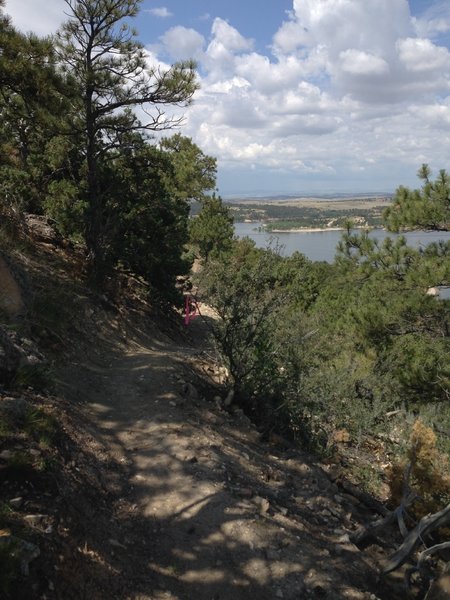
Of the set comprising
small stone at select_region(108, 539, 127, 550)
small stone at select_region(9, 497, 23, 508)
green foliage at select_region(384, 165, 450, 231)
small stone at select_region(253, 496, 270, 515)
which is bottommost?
small stone at select_region(253, 496, 270, 515)

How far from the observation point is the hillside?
11.0ft

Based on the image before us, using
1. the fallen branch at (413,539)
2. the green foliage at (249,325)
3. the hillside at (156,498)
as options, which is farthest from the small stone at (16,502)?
the green foliage at (249,325)

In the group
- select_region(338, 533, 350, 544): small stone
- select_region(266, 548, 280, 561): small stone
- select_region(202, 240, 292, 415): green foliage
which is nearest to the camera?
select_region(266, 548, 280, 561): small stone

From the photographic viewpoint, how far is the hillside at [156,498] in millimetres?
3346

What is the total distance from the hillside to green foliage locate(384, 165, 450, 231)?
632cm

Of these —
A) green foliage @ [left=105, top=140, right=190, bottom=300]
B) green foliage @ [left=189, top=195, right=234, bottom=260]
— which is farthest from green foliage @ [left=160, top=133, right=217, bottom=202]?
green foliage @ [left=105, top=140, right=190, bottom=300]

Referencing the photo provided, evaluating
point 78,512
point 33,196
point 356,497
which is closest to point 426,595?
point 356,497

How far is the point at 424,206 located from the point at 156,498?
358 inches

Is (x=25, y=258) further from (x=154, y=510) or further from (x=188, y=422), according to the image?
(x=154, y=510)

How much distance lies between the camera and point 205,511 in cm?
445

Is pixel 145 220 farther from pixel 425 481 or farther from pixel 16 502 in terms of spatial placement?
pixel 16 502

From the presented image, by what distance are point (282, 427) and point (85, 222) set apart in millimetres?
8262

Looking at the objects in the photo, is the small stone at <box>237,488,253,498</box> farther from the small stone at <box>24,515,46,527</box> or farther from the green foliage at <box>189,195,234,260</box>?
the green foliage at <box>189,195,234,260</box>

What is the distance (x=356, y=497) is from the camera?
20.4 feet
